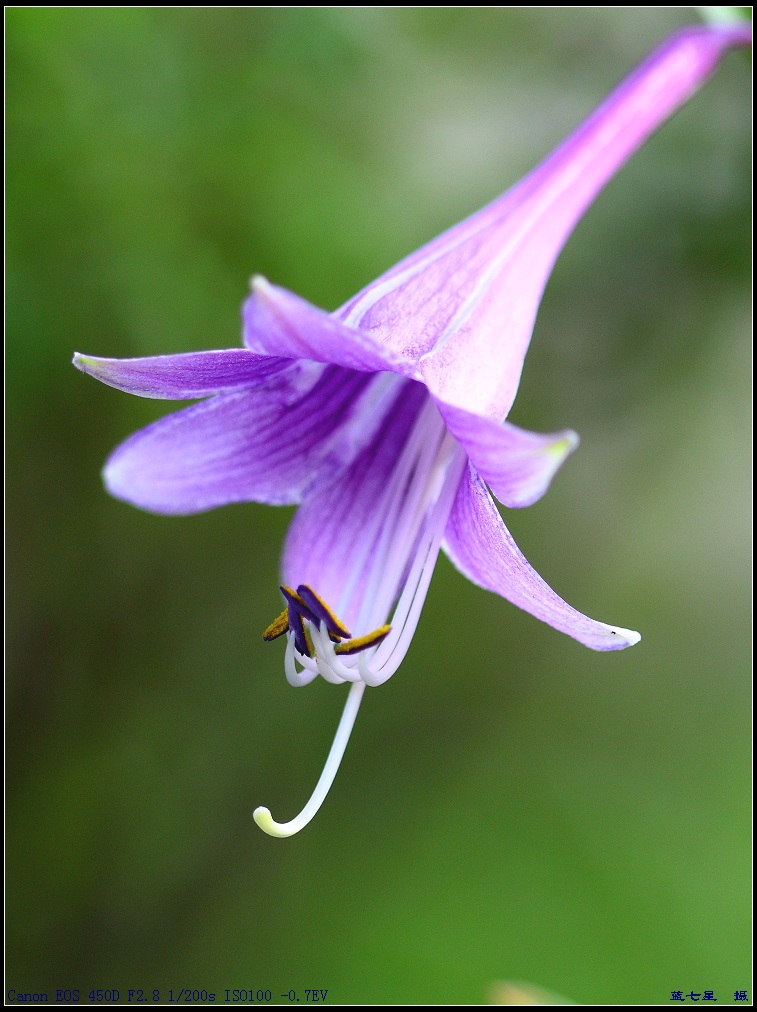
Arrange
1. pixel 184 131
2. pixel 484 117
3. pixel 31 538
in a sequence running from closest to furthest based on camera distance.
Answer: pixel 184 131 → pixel 31 538 → pixel 484 117

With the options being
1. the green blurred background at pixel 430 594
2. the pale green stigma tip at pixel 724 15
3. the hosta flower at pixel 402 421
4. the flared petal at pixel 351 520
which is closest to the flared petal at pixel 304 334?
the hosta flower at pixel 402 421

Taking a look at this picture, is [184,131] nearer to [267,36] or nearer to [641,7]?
[267,36]

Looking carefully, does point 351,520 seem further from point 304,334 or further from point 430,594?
point 430,594

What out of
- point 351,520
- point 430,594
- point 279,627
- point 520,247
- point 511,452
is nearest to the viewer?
point 511,452

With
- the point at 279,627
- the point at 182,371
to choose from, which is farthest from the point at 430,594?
the point at 182,371

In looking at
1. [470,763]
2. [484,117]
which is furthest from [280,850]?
[484,117]

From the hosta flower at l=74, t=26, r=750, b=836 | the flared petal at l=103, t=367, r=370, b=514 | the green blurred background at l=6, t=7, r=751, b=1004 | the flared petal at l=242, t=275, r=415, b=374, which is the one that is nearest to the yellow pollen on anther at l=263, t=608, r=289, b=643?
the hosta flower at l=74, t=26, r=750, b=836

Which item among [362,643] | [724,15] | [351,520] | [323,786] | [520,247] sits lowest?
[323,786]

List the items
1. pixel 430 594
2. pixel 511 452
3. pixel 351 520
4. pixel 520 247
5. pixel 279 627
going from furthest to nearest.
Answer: pixel 430 594 → pixel 351 520 → pixel 279 627 → pixel 520 247 → pixel 511 452
